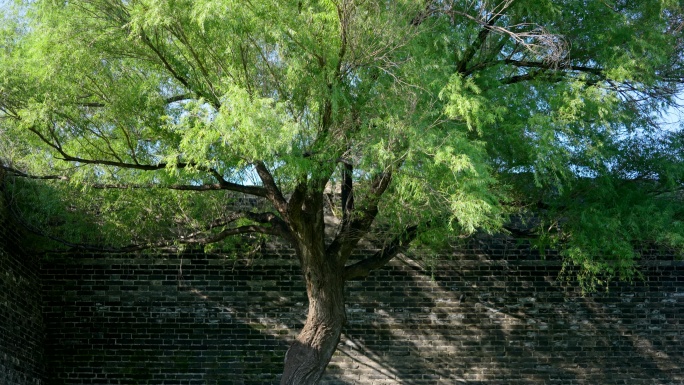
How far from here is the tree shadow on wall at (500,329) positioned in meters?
12.9

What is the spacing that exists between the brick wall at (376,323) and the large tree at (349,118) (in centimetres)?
235

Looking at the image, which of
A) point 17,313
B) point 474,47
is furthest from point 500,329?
point 17,313

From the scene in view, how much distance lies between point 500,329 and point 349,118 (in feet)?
18.2

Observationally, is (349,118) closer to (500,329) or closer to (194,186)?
(194,186)

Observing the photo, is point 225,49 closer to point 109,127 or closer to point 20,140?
point 109,127

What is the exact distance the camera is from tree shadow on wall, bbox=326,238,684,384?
12.9m

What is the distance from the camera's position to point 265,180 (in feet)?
30.7

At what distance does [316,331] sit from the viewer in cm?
1021

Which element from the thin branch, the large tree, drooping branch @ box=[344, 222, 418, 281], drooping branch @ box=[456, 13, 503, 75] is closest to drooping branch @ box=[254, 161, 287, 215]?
the large tree

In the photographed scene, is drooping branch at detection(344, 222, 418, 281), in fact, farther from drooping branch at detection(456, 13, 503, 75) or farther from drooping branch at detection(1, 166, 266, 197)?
drooping branch at detection(456, 13, 503, 75)

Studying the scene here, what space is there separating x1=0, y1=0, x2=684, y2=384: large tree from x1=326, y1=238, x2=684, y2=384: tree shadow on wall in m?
2.46

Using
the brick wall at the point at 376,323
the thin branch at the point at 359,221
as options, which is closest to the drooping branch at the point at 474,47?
the thin branch at the point at 359,221

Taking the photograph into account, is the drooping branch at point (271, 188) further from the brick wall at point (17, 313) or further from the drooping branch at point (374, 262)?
the brick wall at point (17, 313)

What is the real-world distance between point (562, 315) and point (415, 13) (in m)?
6.19
